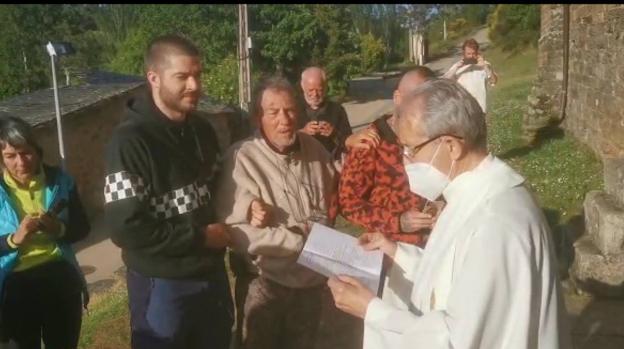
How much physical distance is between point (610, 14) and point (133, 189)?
6938 millimetres

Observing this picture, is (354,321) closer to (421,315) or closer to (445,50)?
(421,315)

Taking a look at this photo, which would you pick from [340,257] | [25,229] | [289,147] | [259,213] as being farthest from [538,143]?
[25,229]

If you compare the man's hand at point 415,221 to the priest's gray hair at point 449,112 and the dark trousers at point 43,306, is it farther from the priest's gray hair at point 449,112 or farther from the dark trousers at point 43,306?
the dark trousers at point 43,306

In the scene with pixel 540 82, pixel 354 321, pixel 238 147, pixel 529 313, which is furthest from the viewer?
pixel 540 82

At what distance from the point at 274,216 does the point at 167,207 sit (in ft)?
1.84

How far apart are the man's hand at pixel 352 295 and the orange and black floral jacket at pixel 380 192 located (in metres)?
1.07

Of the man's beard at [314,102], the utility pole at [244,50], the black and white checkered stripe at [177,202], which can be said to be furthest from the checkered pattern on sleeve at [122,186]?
the utility pole at [244,50]

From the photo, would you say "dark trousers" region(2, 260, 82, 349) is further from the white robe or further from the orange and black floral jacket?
the white robe

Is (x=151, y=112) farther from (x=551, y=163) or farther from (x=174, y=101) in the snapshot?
(x=551, y=163)

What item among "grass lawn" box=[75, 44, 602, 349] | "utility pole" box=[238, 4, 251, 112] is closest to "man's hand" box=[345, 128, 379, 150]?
"grass lawn" box=[75, 44, 602, 349]

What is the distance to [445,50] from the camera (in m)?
48.6

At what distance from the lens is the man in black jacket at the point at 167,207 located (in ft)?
9.66

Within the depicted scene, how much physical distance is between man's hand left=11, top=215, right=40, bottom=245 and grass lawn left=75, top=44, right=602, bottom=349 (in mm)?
1827

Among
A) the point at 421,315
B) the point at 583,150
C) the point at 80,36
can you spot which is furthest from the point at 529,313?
the point at 80,36
